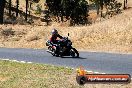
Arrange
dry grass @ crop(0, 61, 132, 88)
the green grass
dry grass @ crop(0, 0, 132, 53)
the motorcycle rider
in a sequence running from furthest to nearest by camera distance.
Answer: dry grass @ crop(0, 0, 132, 53)
the motorcycle rider
the green grass
dry grass @ crop(0, 61, 132, 88)

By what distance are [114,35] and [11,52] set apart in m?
8.01

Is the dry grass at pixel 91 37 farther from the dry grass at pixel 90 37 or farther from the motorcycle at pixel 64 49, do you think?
the motorcycle at pixel 64 49

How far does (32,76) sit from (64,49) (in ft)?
24.4

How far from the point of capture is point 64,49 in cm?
2211

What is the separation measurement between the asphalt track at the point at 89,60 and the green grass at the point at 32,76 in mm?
1923

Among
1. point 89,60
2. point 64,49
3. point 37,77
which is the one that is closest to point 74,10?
point 64,49

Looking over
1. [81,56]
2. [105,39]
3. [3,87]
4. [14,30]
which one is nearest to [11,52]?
[81,56]

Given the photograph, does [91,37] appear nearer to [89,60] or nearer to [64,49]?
[64,49]

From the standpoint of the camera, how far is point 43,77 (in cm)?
1459

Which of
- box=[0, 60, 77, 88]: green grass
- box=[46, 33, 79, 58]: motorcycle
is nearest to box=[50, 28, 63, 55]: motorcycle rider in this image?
box=[46, 33, 79, 58]: motorcycle

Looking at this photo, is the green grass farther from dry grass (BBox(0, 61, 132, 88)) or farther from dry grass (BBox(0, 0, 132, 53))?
dry grass (BBox(0, 0, 132, 53))

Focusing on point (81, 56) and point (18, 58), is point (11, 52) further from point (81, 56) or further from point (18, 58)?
point (81, 56)

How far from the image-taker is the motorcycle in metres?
22.0

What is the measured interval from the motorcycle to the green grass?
4514mm
